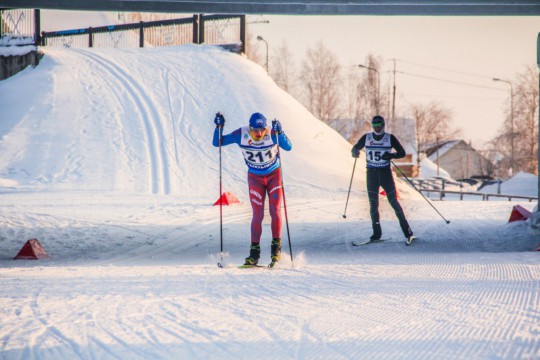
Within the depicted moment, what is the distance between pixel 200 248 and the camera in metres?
8.69

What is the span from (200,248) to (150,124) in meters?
12.0

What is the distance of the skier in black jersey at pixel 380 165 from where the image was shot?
8.55 meters

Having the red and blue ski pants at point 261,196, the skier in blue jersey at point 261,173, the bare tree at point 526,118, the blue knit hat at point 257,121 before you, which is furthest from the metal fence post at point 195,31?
the bare tree at point 526,118

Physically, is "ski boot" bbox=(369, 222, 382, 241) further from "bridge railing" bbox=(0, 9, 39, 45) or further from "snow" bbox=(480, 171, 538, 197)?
"snow" bbox=(480, 171, 538, 197)

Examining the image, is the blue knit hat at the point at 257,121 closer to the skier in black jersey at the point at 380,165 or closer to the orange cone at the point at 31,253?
the skier in black jersey at the point at 380,165

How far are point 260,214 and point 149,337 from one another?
345cm

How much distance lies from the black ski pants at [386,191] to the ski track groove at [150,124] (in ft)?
27.0

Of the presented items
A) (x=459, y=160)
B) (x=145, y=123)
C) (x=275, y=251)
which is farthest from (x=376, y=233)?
(x=459, y=160)

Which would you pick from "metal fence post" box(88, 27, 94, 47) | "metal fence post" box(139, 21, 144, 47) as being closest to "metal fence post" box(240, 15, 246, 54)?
"metal fence post" box(139, 21, 144, 47)

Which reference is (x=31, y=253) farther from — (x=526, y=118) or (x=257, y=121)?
(x=526, y=118)

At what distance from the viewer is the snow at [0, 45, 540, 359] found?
3457mm

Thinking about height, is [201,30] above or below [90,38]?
above

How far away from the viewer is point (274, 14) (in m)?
10.2

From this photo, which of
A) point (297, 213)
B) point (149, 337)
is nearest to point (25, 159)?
point (297, 213)
